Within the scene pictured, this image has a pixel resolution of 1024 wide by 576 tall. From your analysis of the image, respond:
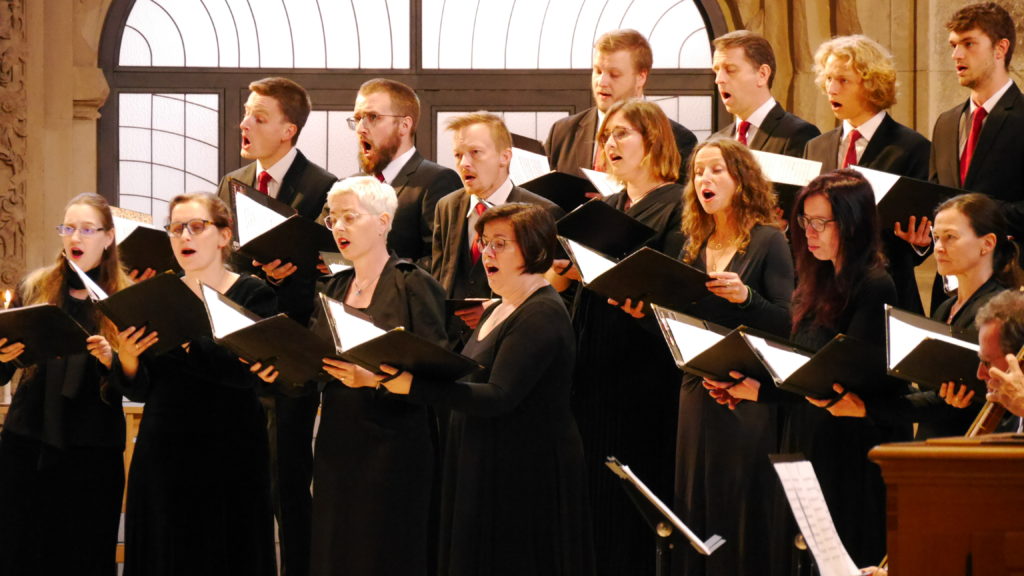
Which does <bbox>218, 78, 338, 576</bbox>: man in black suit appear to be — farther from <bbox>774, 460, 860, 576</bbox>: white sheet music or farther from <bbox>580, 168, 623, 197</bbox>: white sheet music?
<bbox>774, 460, 860, 576</bbox>: white sheet music

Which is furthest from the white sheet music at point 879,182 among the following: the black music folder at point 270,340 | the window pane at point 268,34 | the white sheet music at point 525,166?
the window pane at point 268,34

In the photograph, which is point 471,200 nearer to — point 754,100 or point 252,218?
point 252,218

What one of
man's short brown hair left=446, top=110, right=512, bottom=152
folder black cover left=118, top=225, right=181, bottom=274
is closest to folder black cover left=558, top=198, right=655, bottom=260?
man's short brown hair left=446, top=110, right=512, bottom=152

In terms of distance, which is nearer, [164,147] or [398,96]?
[398,96]

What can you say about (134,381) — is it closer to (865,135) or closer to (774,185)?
(774,185)

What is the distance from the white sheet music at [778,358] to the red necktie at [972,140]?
1403 mm

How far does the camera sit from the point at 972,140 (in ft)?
15.3

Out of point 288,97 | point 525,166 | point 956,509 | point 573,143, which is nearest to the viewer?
point 956,509

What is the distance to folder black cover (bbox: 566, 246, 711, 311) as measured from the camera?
3793 mm

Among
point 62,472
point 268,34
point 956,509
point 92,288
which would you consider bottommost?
point 62,472

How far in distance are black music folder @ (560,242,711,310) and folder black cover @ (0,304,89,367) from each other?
4.90 feet

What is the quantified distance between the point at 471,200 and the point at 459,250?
17 centimetres

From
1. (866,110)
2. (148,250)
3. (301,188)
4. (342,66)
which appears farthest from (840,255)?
(342,66)

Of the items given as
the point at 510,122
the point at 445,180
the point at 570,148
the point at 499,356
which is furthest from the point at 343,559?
the point at 510,122
